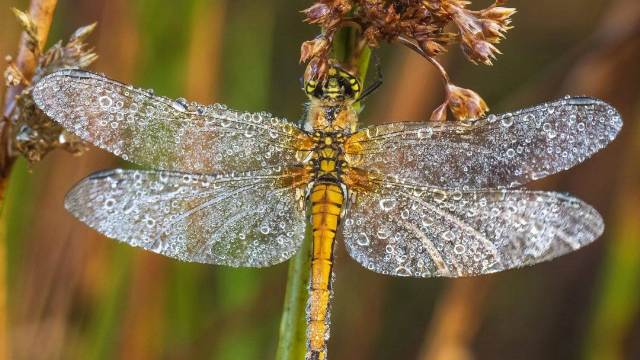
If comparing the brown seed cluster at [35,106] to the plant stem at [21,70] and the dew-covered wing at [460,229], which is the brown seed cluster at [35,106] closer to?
the plant stem at [21,70]

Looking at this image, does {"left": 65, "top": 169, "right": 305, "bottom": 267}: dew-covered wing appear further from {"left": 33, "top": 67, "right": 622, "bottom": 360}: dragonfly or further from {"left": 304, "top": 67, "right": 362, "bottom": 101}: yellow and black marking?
{"left": 304, "top": 67, "right": 362, "bottom": 101}: yellow and black marking

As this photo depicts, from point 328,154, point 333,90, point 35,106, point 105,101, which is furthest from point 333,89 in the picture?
point 35,106

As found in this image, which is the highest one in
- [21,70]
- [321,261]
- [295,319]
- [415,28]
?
[415,28]

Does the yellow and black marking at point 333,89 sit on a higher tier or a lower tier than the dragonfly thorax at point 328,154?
higher

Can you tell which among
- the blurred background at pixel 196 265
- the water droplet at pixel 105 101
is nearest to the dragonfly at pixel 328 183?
the water droplet at pixel 105 101

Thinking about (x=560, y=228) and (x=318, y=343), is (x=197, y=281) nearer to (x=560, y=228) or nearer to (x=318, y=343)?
(x=318, y=343)

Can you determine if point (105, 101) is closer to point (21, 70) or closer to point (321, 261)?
point (21, 70)
